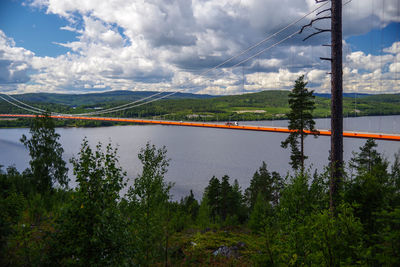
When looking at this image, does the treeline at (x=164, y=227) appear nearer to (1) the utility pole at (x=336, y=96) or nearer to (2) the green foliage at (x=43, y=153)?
(1) the utility pole at (x=336, y=96)

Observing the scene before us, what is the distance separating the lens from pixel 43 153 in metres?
18.5

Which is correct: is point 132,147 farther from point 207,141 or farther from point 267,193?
point 267,193

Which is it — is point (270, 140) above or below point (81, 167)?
below

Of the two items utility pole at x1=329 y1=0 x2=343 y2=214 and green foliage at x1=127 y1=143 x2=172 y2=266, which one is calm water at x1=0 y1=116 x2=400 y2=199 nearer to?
green foliage at x1=127 y1=143 x2=172 y2=266

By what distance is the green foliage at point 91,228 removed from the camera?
130 inches

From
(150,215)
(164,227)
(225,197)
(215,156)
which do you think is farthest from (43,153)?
(215,156)

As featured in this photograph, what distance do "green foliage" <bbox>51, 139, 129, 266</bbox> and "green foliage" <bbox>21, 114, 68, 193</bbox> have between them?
1736 cm

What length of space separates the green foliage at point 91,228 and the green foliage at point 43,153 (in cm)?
1736

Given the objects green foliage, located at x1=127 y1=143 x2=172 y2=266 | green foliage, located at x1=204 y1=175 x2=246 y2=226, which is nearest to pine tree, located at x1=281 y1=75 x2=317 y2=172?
green foliage, located at x1=204 y1=175 x2=246 y2=226

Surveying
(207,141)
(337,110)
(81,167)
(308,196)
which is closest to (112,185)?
(81,167)

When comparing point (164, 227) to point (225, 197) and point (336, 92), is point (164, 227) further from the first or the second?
point (225, 197)

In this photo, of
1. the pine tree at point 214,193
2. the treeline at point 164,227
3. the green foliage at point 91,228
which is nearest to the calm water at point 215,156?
the pine tree at point 214,193

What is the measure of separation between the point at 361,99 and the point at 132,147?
3652cm

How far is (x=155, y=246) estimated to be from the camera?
607 centimetres
